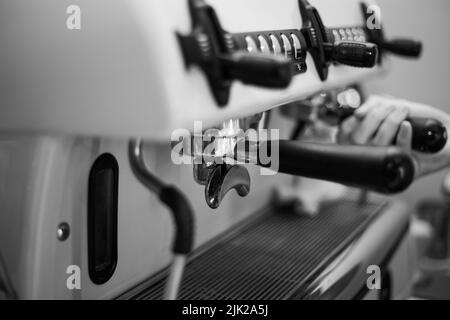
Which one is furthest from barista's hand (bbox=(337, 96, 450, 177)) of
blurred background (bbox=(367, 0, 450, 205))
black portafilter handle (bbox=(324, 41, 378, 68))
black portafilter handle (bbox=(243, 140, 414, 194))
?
blurred background (bbox=(367, 0, 450, 205))

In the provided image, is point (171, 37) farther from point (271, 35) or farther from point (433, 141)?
point (433, 141)

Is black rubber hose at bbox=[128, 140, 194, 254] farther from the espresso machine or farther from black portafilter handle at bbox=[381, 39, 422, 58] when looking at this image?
black portafilter handle at bbox=[381, 39, 422, 58]


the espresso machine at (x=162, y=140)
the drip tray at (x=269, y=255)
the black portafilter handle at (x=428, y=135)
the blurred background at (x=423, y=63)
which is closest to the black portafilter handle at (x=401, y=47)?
the espresso machine at (x=162, y=140)

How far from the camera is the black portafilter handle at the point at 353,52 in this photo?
1.76 feet

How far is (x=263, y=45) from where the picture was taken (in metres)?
0.44

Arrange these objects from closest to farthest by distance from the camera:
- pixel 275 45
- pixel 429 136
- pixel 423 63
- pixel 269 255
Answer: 1. pixel 275 45
2. pixel 429 136
3. pixel 269 255
4. pixel 423 63

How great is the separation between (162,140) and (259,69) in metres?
0.09

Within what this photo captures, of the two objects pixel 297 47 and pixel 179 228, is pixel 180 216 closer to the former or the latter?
pixel 179 228

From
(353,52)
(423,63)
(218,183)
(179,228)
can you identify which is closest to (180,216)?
(179,228)

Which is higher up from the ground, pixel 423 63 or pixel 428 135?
pixel 423 63

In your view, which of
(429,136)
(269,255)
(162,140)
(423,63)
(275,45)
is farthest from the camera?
(423,63)

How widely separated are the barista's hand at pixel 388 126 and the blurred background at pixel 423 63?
0.69m

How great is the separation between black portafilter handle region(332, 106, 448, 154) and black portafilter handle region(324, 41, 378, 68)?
4.3 inches
